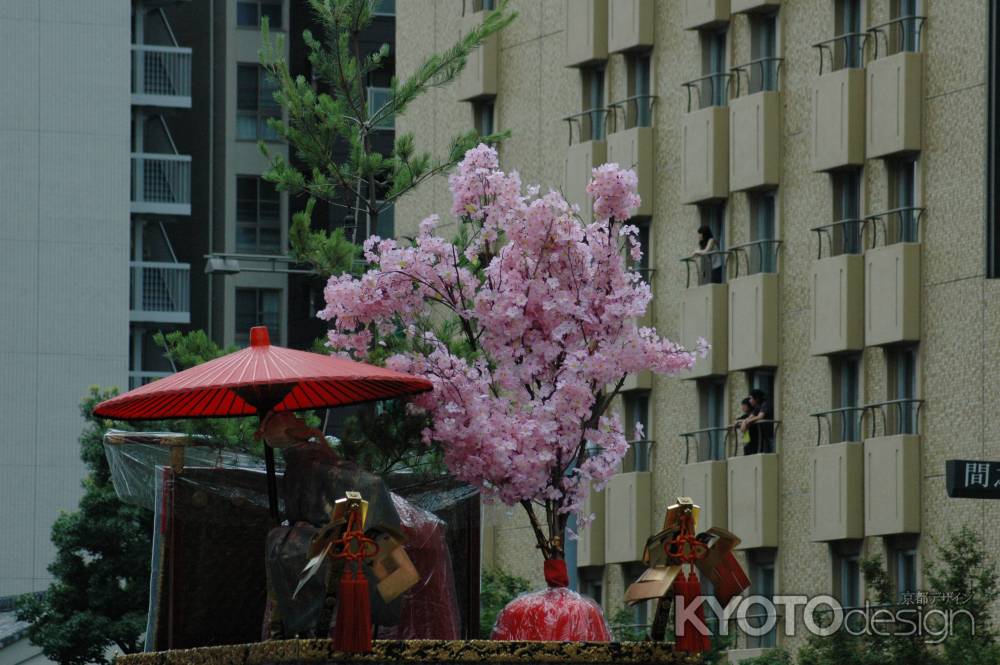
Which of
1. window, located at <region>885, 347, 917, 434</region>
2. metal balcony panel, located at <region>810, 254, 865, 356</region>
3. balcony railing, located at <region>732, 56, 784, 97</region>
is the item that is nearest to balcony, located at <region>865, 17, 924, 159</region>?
metal balcony panel, located at <region>810, 254, 865, 356</region>

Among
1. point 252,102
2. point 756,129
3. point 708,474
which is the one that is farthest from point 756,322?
point 252,102

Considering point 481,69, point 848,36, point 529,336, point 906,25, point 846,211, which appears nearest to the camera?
point 529,336

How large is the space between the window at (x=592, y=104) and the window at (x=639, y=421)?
16.3ft

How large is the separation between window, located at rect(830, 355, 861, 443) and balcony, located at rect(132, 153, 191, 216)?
29958 millimetres

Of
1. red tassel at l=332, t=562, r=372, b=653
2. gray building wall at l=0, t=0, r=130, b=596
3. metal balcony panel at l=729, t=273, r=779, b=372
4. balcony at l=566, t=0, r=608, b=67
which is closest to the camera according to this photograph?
red tassel at l=332, t=562, r=372, b=653

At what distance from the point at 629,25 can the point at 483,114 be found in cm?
622

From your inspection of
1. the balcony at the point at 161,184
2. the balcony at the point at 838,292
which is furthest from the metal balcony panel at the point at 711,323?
the balcony at the point at 161,184

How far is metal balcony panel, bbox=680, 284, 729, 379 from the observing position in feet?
143

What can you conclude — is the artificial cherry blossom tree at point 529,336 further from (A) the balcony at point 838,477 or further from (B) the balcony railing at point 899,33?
(A) the balcony at point 838,477

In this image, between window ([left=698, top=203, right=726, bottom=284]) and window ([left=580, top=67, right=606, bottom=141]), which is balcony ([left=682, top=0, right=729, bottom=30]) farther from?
window ([left=580, top=67, right=606, bottom=141])

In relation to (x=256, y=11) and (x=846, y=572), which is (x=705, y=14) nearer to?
(x=846, y=572)

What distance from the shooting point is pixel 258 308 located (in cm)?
7119

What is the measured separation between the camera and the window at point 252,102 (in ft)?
233

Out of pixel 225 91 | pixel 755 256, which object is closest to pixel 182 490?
pixel 755 256
